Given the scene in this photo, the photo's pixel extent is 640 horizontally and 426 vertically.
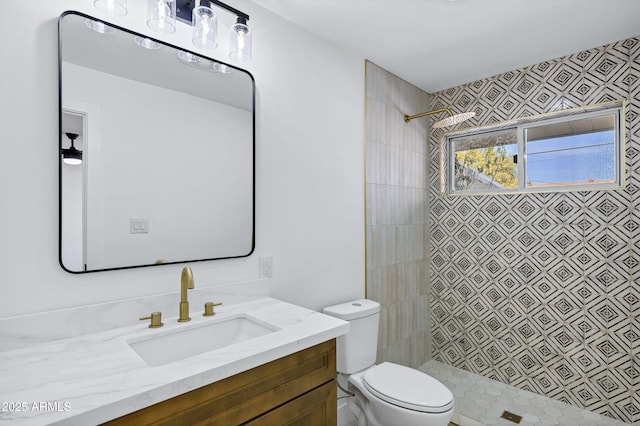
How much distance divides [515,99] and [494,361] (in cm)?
201

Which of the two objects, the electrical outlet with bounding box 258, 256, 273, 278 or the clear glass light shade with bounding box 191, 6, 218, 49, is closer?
the clear glass light shade with bounding box 191, 6, 218, 49

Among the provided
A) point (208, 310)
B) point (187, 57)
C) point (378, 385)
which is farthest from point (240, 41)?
point (378, 385)

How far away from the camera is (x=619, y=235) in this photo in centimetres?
213

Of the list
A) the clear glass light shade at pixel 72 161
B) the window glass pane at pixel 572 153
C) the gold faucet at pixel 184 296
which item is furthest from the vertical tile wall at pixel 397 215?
the clear glass light shade at pixel 72 161

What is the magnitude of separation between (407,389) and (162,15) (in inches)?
77.5

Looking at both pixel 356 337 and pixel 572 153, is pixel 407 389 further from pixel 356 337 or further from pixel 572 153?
pixel 572 153

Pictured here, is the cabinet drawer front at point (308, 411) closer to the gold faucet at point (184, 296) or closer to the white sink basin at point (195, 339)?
the white sink basin at point (195, 339)

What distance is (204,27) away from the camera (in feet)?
4.62

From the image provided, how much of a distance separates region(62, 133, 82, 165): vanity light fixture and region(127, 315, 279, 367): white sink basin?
67cm

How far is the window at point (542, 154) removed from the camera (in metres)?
2.27

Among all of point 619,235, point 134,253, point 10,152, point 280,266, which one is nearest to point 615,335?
point 619,235

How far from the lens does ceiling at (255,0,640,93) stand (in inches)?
69.6

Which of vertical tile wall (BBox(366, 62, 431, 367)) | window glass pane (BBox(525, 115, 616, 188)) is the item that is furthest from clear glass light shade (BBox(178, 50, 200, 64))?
window glass pane (BBox(525, 115, 616, 188))

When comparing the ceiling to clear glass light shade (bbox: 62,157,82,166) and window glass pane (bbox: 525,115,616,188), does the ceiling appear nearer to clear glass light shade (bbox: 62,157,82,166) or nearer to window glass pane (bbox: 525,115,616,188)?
window glass pane (bbox: 525,115,616,188)
